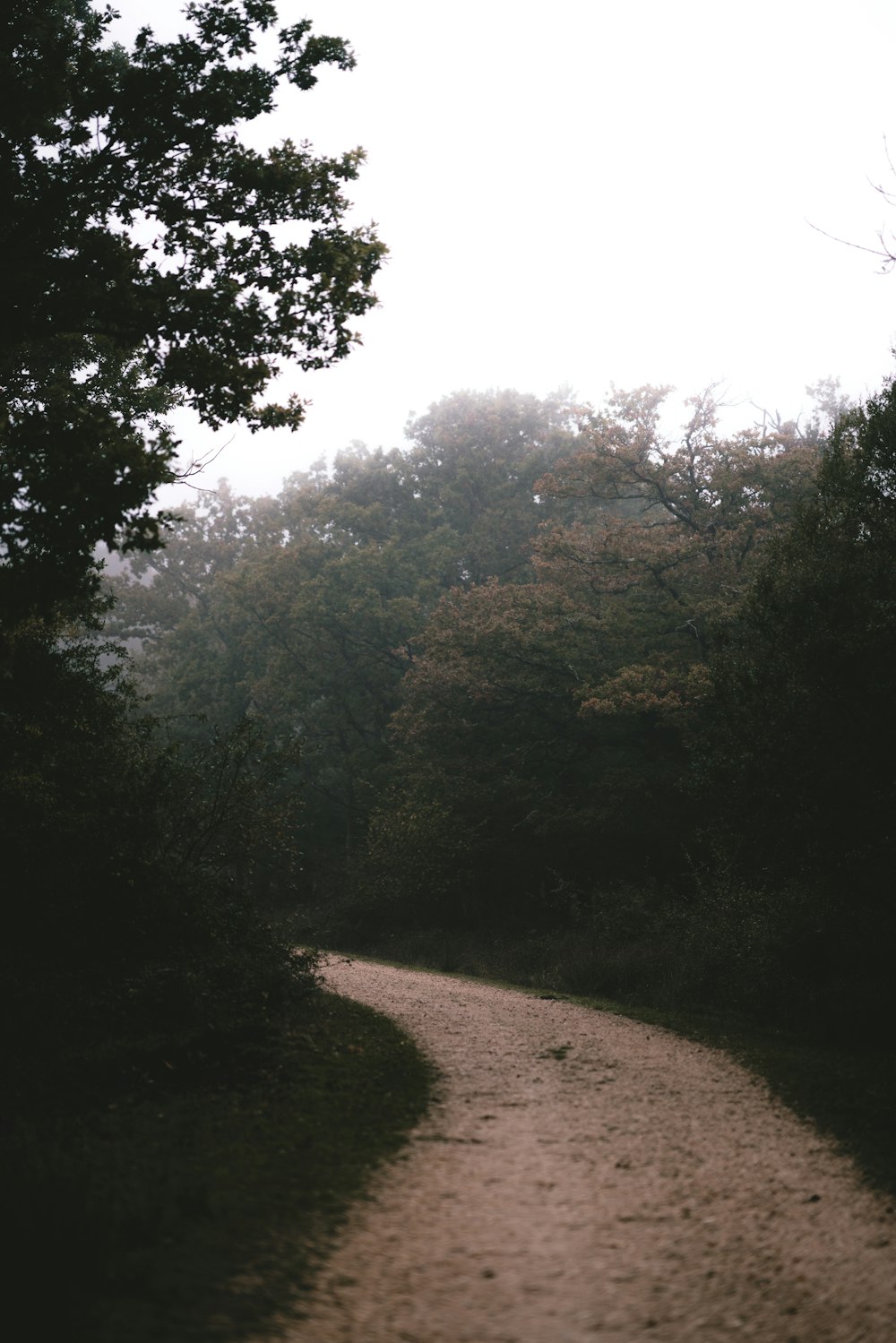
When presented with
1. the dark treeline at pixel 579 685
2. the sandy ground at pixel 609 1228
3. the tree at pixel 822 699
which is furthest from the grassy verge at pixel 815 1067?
the tree at pixel 822 699

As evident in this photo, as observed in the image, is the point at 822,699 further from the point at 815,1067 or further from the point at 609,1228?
the point at 609,1228

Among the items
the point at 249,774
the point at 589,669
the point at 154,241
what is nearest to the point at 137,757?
the point at 249,774

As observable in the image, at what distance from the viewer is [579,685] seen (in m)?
24.7

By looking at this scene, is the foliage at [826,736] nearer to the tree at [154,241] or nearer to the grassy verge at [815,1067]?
the grassy verge at [815,1067]

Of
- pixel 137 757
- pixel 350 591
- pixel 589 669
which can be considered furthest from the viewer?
pixel 350 591

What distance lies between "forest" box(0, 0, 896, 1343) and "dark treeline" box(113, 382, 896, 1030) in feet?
0.30

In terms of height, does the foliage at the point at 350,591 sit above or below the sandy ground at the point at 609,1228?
above

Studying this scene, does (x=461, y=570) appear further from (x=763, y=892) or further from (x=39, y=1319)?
(x=39, y=1319)

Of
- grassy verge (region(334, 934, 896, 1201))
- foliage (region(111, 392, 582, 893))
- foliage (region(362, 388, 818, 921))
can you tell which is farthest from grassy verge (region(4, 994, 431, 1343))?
foliage (region(111, 392, 582, 893))

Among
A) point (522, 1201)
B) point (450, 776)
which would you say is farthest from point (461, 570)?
point (522, 1201)

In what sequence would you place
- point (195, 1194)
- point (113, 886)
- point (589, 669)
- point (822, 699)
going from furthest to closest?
point (589, 669)
point (822, 699)
point (113, 886)
point (195, 1194)

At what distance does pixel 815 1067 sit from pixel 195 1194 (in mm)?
6377

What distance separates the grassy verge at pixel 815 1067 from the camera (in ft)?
21.3

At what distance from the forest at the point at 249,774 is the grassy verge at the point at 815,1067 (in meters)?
0.59
